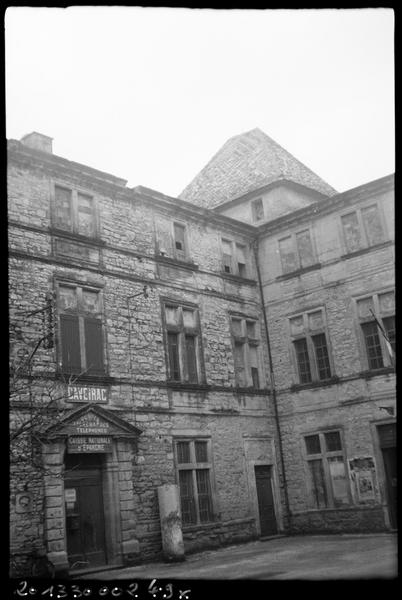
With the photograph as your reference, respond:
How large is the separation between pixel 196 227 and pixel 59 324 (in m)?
6.46

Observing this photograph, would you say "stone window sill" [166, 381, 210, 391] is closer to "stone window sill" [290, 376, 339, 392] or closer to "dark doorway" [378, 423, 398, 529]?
"stone window sill" [290, 376, 339, 392]

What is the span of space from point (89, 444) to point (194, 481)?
143 inches

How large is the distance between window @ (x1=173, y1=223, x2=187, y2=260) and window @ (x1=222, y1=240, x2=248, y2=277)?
1.77 metres

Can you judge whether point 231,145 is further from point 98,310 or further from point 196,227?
point 98,310

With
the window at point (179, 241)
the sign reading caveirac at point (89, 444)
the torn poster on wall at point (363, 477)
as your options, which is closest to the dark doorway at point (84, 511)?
the sign reading caveirac at point (89, 444)

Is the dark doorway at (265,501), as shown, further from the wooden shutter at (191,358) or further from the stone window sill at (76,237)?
the stone window sill at (76,237)

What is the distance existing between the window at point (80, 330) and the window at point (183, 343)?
96.5 inches

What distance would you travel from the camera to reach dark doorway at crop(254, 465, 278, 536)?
60.6ft

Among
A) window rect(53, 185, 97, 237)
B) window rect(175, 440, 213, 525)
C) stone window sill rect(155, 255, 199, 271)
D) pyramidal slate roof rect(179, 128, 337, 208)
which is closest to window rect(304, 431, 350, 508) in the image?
window rect(175, 440, 213, 525)

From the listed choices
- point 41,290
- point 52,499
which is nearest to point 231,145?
point 41,290

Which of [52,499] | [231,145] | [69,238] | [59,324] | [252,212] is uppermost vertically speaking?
[231,145]

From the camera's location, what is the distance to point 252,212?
2428cm

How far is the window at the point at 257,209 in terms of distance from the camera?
951 inches

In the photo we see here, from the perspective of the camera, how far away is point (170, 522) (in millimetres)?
14969
